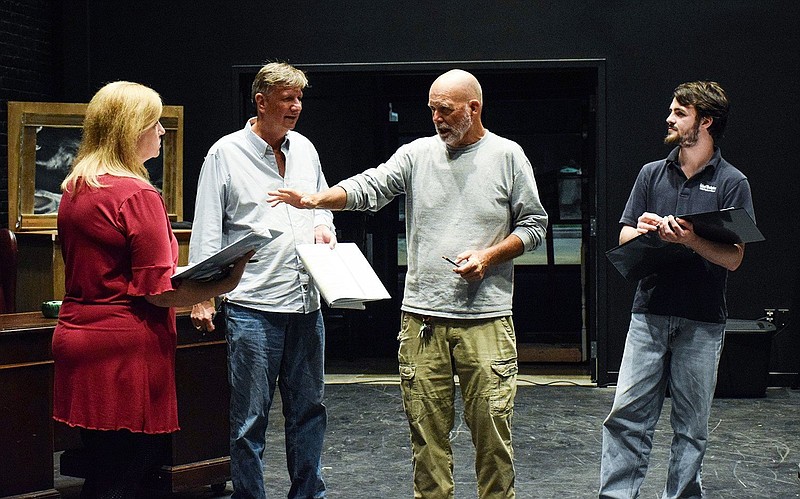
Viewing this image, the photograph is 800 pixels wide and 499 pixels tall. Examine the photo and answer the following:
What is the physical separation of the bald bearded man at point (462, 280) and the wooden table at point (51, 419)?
4.07 ft

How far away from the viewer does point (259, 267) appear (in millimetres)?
3439

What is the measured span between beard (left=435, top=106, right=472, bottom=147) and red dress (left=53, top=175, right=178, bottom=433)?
959 mm

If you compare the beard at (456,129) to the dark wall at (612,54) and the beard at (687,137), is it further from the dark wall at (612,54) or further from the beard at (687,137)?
the dark wall at (612,54)

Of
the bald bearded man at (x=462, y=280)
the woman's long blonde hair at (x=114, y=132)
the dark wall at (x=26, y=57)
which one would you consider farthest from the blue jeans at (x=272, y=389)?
the dark wall at (x=26, y=57)

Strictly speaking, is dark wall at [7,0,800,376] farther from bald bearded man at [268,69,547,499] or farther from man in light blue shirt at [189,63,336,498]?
bald bearded man at [268,69,547,499]

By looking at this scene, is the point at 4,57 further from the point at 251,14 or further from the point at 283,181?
the point at 283,181

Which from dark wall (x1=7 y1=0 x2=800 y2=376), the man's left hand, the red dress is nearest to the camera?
the red dress

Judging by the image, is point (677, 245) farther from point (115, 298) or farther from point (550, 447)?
point (550, 447)

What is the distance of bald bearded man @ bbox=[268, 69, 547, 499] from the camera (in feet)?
10.2

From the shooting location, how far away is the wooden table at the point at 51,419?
3.76m

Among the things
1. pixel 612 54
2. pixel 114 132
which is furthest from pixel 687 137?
pixel 612 54

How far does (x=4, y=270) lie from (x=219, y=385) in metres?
1.67

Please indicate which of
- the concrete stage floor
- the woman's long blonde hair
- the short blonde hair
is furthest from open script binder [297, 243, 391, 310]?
the concrete stage floor

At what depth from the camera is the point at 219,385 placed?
165 inches
